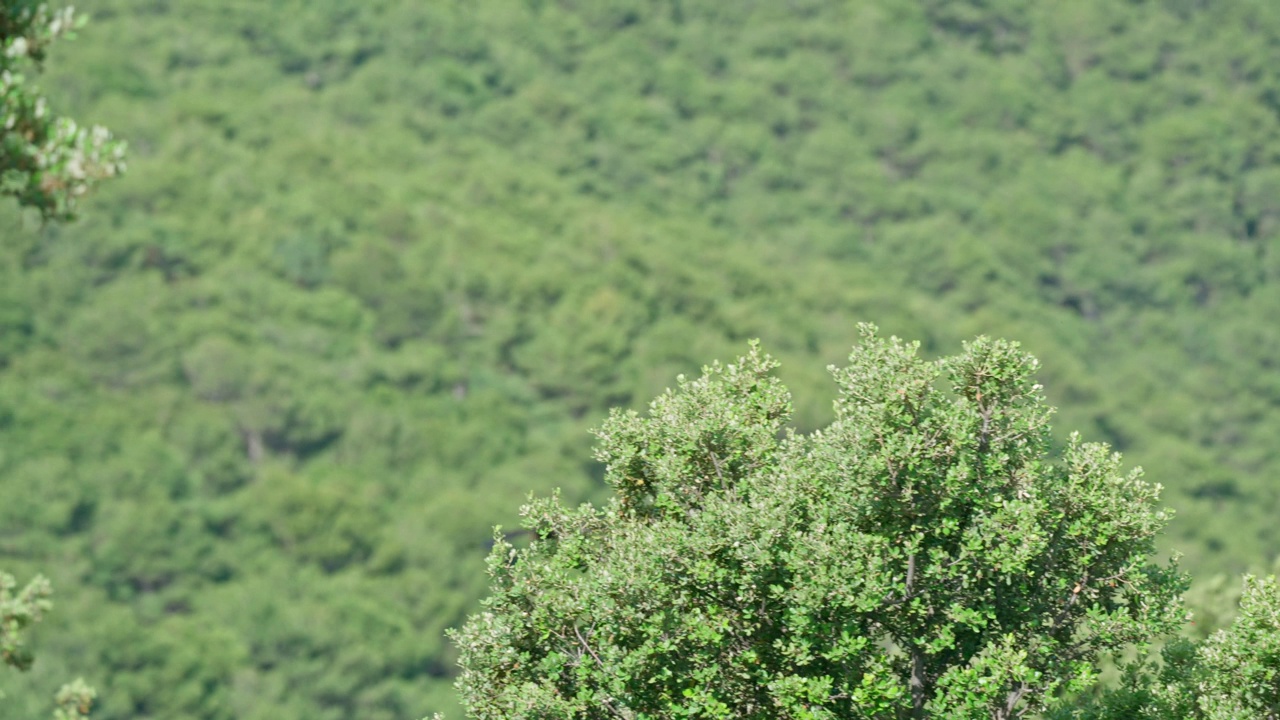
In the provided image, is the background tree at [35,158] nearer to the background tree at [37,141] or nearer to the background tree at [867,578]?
the background tree at [37,141]

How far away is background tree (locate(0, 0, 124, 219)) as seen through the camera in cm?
1561

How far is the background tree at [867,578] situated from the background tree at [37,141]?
8.02 metres

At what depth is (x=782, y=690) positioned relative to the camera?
1925 centimetres

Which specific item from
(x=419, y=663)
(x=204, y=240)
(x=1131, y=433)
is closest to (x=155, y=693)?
(x=419, y=663)

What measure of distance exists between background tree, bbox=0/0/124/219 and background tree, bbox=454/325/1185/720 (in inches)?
316

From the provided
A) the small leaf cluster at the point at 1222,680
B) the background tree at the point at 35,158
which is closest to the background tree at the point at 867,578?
the small leaf cluster at the point at 1222,680

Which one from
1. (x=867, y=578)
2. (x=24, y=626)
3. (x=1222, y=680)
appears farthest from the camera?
(x=1222, y=680)

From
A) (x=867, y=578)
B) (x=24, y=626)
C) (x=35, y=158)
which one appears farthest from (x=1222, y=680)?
(x=35, y=158)

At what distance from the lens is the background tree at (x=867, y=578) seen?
19.7m

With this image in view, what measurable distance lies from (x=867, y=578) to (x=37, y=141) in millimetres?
10000

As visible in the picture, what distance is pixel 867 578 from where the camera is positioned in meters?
19.5

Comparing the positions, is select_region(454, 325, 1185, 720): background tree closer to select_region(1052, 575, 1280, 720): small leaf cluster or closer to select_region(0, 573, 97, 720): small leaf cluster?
select_region(1052, 575, 1280, 720): small leaf cluster

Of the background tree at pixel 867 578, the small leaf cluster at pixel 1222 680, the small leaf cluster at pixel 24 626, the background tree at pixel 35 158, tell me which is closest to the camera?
the small leaf cluster at pixel 24 626

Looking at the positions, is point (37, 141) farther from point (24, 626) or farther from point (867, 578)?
point (867, 578)
